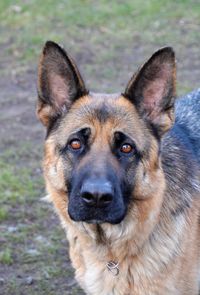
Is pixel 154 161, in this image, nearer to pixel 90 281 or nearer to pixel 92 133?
pixel 92 133

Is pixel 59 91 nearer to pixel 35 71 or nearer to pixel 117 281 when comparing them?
pixel 117 281

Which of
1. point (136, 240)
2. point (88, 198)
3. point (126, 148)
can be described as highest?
point (126, 148)

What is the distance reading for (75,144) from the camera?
4.24 m

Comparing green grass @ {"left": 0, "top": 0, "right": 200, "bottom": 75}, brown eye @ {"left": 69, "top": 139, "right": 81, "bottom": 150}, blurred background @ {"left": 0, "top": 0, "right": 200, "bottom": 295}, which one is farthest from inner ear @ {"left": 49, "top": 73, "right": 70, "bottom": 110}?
green grass @ {"left": 0, "top": 0, "right": 200, "bottom": 75}

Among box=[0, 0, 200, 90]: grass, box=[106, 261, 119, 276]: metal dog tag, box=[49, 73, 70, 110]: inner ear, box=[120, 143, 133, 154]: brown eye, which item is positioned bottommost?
box=[106, 261, 119, 276]: metal dog tag

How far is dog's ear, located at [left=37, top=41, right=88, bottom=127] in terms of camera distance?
4.41 meters

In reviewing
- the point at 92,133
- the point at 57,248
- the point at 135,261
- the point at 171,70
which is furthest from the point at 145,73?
the point at 57,248

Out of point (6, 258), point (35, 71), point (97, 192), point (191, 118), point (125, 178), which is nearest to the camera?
point (97, 192)

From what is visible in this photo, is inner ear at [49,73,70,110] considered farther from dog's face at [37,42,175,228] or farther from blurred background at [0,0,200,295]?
blurred background at [0,0,200,295]

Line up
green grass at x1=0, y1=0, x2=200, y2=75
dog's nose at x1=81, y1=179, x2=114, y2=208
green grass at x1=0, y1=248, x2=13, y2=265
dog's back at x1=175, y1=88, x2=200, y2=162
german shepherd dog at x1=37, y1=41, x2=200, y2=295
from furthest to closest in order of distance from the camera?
green grass at x1=0, y1=0, x2=200, y2=75
green grass at x1=0, y1=248, x2=13, y2=265
dog's back at x1=175, y1=88, x2=200, y2=162
german shepherd dog at x1=37, y1=41, x2=200, y2=295
dog's nose at x1=81, y1=179, x2=114, y2=208

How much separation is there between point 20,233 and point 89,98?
203cm

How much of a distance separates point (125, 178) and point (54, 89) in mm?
772

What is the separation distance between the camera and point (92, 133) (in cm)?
419

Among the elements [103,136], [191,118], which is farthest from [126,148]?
[191,118]
